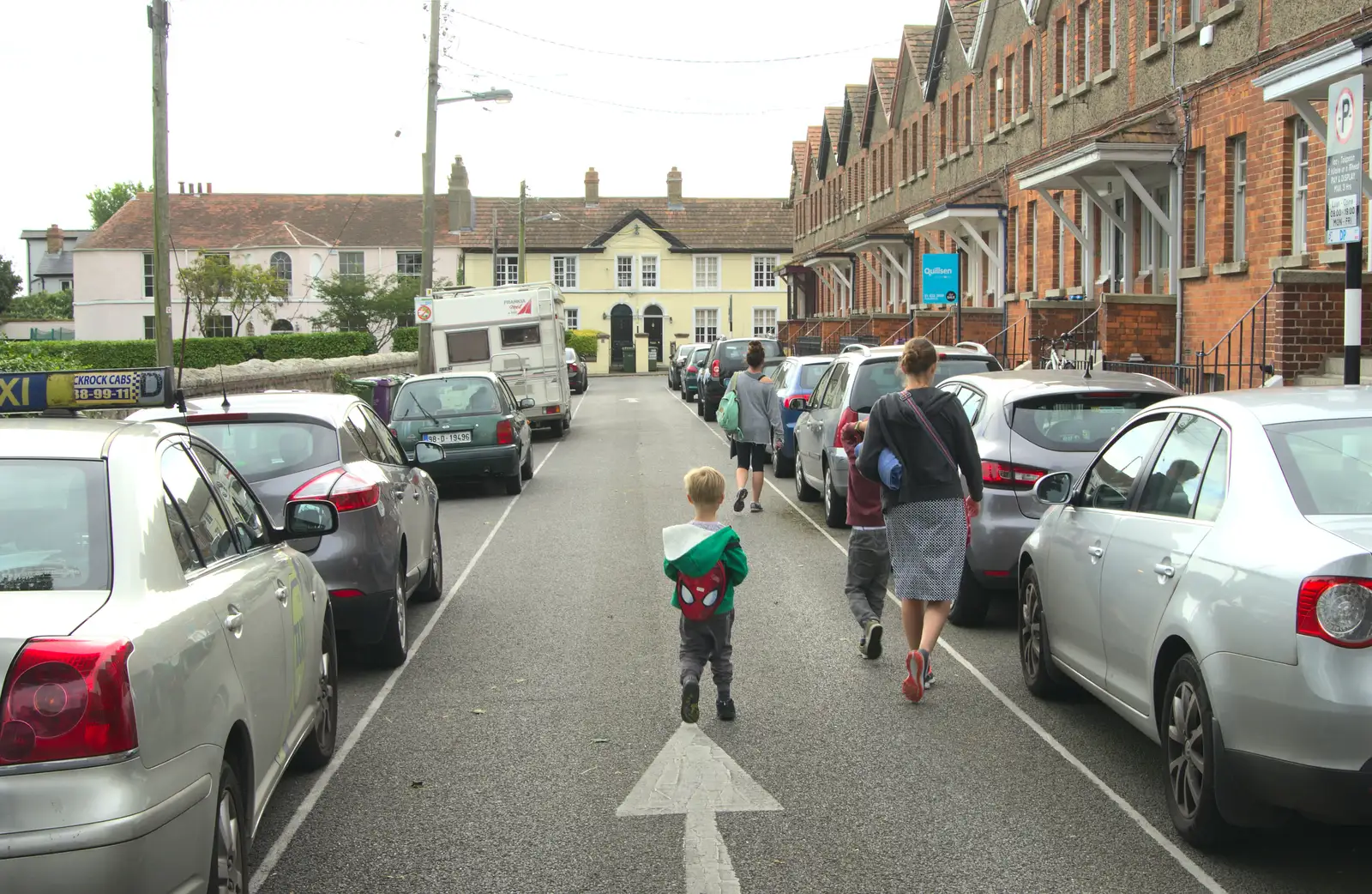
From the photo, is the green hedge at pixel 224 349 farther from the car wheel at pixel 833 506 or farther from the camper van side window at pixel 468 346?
the car wheel at pixel 833 506

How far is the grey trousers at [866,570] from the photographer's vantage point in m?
8.16

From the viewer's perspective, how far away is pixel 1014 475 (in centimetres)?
881

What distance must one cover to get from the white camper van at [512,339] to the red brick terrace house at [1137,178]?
9.00 metres

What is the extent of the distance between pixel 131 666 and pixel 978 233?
29.3 m

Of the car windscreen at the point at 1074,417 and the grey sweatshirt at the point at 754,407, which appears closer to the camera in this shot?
the car windscreen at the point at 1074,417

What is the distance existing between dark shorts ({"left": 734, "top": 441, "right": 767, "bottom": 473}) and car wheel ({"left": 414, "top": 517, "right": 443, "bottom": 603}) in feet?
17.3

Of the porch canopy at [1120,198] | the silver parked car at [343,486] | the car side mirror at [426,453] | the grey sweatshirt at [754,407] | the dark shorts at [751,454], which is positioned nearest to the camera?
the silver parked car at [343,486]

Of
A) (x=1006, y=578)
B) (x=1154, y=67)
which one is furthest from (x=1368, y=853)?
(x=1154, y=67)

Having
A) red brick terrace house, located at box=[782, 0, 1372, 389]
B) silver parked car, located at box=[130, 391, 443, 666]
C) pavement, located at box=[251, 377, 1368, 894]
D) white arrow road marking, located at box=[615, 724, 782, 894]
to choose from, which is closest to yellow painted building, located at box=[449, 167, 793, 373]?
red brick terrace house, located at box=[782, 0, 1372, 389]

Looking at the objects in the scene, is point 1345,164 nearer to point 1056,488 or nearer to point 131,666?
point 1056,488

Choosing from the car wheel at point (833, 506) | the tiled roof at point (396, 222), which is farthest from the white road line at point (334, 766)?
the tiled roof at point (396, 222)

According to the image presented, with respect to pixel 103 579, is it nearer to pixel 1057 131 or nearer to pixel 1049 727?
pixel 1049 727

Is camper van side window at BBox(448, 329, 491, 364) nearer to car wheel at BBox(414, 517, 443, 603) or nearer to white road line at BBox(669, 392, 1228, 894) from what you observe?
car wheel at BBox(414, 517, 443, 603)

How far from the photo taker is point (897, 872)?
4.79m
